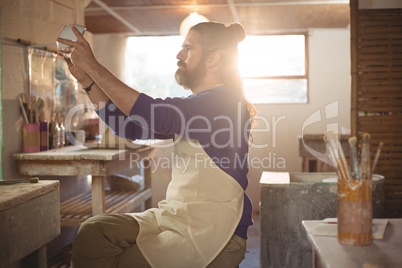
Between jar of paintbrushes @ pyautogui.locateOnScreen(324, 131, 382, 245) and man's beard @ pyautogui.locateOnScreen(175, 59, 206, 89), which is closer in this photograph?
jar of paintbrushes @ pyautogui.locateOnScreen(324, 131, 382, 245)

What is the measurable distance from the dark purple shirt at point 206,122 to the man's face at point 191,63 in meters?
0.16

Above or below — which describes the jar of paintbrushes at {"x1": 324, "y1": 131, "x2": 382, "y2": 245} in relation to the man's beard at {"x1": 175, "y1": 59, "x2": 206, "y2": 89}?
below

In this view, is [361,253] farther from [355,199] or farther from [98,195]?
[98,195]

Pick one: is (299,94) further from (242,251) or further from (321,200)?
(242,251)

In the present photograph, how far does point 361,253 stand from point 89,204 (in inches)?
96.9

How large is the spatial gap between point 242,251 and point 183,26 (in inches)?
135

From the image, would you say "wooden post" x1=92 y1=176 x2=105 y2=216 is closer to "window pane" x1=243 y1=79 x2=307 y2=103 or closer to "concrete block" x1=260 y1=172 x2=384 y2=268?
"concrete block" x1=260 y1=172 x2=384 y2=268

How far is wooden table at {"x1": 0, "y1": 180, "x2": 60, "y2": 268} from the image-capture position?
58.2 inches

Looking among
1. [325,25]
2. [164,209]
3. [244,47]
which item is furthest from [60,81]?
[325,25]

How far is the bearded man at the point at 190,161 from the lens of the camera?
1460mm

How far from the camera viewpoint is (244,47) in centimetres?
618

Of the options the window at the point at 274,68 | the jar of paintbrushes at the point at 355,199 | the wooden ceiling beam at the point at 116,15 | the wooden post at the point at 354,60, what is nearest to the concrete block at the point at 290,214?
the wooden post at the point at 354,60

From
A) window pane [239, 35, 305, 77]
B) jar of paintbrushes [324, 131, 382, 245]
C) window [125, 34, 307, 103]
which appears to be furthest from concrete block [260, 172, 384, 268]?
window pane [239, 35, 305, 77]

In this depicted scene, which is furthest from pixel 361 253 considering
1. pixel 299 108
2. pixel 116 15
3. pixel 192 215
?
pixel 299 108
